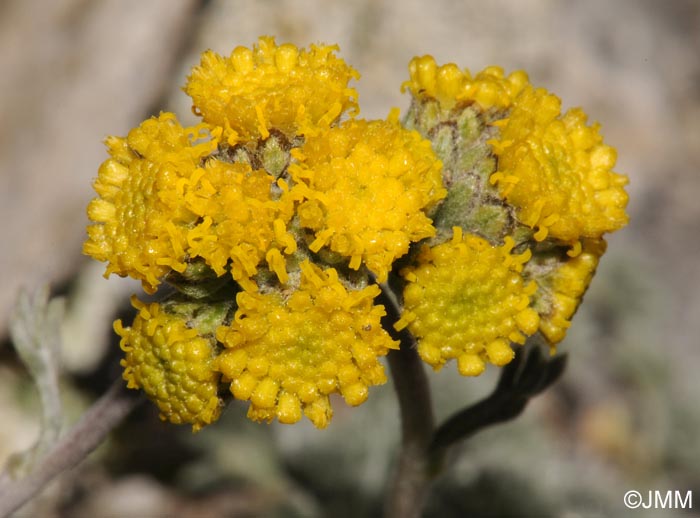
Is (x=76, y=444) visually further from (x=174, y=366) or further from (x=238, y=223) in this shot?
(x=238, y=223)

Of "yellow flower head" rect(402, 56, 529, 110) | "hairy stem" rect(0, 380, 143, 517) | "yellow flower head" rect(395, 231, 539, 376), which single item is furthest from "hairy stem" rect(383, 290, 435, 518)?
"hairy stem" rect(0, 380, 143, 517)

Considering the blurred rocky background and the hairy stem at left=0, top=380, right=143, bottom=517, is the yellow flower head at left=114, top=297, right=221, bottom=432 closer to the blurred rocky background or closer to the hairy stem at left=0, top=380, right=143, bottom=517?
the hairy stem at left=0, top=380, right=143, bottom=517

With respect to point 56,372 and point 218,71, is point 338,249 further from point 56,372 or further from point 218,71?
point 56,372

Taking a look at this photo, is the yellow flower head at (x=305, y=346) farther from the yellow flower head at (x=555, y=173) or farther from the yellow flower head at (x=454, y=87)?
the yellow flower head at (x=454, y=87)

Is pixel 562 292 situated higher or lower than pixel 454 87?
lower

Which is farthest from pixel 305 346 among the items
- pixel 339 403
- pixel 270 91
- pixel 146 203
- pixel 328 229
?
pixel 339 403

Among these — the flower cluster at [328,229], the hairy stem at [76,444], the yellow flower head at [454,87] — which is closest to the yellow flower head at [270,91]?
the flower cluster at [328,229]

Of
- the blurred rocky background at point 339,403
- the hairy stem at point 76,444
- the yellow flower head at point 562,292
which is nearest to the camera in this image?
the yellow flower head at point 562,292
